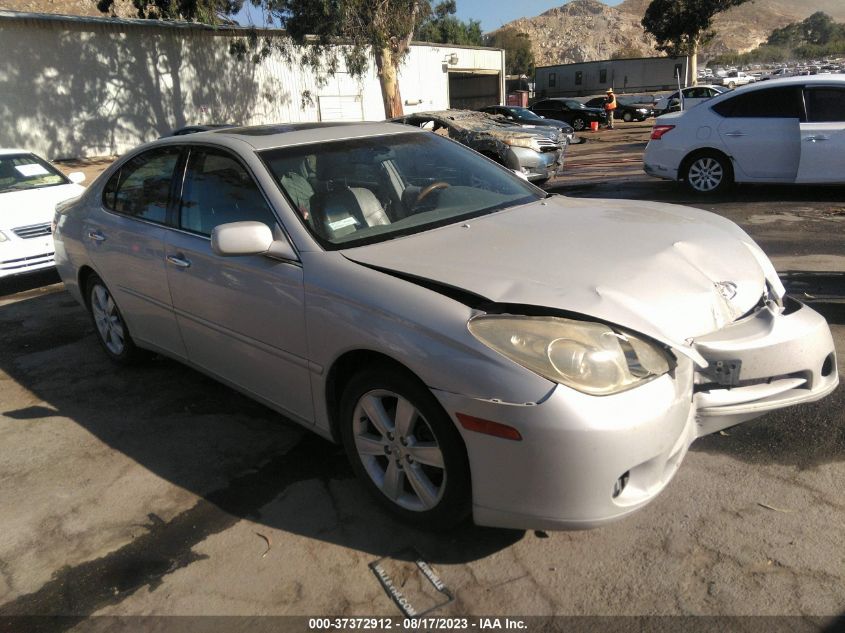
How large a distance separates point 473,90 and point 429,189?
1750 inches

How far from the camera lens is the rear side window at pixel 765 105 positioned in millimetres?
8633

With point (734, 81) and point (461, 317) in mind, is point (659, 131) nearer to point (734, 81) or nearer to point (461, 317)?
point (461, 317)

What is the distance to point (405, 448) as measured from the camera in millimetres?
2631

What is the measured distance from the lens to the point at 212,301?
3420 millimetres

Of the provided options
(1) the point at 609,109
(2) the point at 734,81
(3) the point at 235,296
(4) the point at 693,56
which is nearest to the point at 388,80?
(1) the point at 609,109

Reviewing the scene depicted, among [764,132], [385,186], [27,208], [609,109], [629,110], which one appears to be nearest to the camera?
[385,186]

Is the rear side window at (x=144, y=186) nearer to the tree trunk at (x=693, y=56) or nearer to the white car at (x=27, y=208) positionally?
the white car at (x=27, y=208)

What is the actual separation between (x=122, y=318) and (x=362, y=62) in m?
20.3

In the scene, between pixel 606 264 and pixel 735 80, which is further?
pixel 735 80

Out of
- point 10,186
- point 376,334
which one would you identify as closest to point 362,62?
point 10,186

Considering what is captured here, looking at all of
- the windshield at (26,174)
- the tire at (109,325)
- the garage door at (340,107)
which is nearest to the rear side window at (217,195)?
the tire at (109,325)

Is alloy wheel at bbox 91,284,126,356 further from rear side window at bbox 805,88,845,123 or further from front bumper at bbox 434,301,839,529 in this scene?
rear side window at bbox 805,88,845,123

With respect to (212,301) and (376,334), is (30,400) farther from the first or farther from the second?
(376,334)

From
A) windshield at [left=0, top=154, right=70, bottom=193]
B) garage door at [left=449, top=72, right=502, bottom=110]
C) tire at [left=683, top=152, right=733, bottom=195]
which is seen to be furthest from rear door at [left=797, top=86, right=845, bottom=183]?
garage door at [left=449, top=72, right=502, bottom=110]
